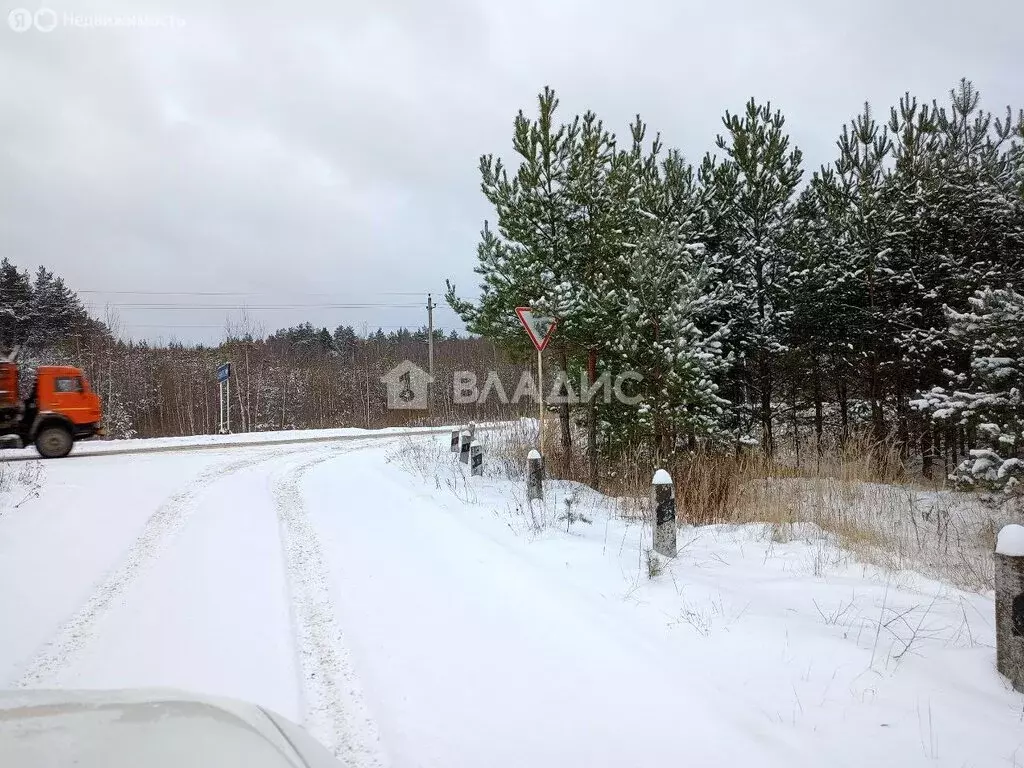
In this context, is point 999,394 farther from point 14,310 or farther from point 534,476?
point 14,310

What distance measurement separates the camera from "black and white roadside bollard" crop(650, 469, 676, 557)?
536cm

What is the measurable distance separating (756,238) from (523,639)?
15319 mm

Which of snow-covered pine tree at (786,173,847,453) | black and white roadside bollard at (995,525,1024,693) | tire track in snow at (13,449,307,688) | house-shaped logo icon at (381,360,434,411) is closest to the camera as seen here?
black and white roadside bollard at (995,525,1024,693)

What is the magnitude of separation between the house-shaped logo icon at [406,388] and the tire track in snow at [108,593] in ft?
138

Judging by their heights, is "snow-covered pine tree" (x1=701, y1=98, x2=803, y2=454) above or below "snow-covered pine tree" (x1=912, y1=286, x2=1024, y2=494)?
above

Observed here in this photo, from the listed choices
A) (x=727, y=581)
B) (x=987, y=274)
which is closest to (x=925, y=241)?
(x=987, y=274)

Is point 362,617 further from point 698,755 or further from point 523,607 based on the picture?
point 698,755

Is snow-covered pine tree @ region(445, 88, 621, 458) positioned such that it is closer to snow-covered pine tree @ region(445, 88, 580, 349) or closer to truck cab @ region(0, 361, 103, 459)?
snow-covered pine tree @ region(445, 88, 580, 349)

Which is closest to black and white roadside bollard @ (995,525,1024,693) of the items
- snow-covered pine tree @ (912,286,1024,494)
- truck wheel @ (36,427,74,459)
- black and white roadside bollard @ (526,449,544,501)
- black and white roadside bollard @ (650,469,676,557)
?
black and white roadside bollard @ (650,469,676,557)

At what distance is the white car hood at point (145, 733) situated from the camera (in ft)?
4.65

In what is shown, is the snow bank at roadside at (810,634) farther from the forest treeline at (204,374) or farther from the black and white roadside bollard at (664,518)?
the forest treeline at (204,374)

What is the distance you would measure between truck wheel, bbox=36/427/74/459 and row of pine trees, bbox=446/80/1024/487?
11.1 metres

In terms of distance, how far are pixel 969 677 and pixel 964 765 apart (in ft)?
2.79

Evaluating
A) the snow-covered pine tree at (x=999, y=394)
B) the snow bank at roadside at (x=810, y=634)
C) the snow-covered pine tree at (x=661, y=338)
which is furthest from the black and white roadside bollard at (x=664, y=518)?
the snow-covered pine tree at (x=661, y=338)
